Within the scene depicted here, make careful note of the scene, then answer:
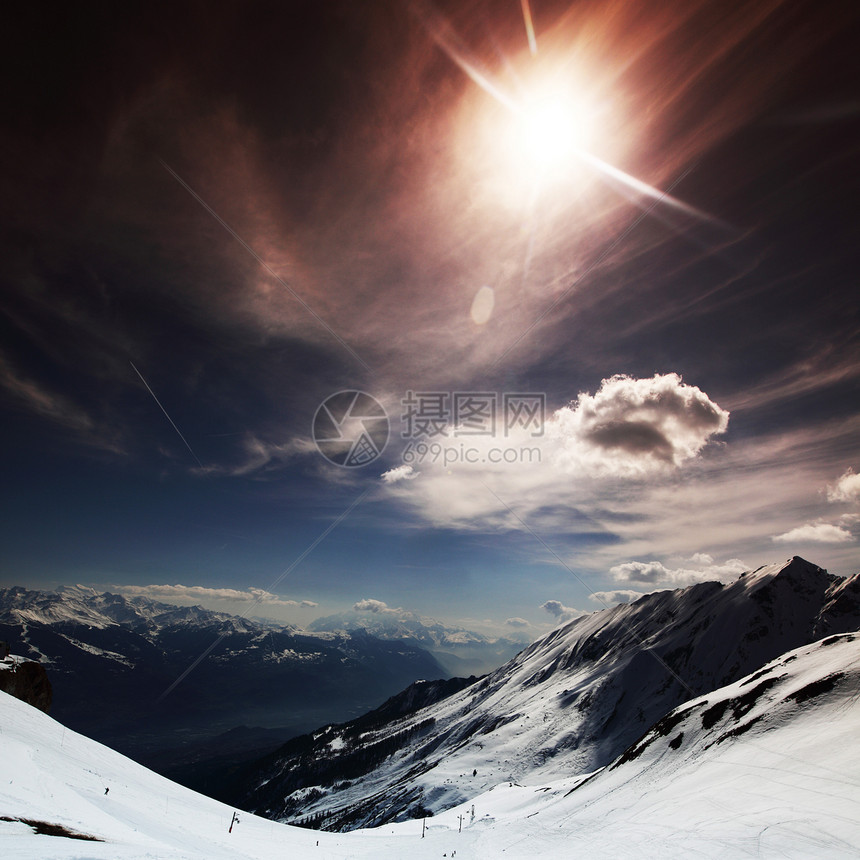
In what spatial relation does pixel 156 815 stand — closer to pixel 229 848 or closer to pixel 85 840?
pixel 229 848

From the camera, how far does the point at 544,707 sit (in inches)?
5738

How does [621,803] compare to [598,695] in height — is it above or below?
above

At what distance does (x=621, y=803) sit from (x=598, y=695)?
12793 centimetres

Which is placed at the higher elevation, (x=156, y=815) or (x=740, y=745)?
(x=156, y=815)

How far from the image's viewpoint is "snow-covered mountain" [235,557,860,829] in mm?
109375

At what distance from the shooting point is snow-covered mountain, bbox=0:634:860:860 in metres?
14.7

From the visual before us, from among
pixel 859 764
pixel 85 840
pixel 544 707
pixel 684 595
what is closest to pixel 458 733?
pixel 544 707

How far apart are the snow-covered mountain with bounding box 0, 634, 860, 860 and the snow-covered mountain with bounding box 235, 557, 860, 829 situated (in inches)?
2948

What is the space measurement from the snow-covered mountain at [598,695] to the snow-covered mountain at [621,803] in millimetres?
74875

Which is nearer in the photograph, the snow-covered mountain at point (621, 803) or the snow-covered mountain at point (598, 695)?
the snow-covered mountain at point (621, 803)

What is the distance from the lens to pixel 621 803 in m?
32.8

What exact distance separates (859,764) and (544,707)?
149 meters

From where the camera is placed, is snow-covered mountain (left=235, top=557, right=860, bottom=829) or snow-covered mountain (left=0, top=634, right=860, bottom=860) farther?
snow-covered mountain (left=235, top=557, right=860, bottom=829)

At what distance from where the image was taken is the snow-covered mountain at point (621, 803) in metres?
14.7
